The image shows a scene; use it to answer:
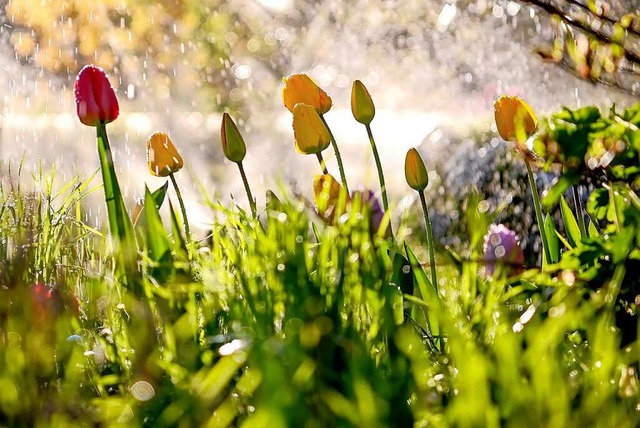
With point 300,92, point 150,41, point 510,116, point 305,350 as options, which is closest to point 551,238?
point 510,116

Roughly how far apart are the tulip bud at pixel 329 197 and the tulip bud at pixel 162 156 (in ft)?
1.18

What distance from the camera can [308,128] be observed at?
1.29m

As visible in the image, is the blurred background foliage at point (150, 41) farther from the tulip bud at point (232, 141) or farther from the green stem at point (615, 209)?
the green stem at point (615, 209)

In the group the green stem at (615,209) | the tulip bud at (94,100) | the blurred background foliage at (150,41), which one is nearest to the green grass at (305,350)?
the green stem at (615,209)

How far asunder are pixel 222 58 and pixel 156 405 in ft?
30.6

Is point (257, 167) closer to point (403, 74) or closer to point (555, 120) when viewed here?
point (403, 74)

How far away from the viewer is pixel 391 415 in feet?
2.28

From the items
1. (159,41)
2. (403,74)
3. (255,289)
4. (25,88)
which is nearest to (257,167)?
(403,74)

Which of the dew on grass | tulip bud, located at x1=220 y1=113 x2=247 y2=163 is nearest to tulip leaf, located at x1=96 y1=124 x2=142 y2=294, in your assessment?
tulip bud, located at x1=220 y1=113 x2=247 y2=163

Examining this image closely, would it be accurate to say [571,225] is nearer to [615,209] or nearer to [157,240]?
[615,209]

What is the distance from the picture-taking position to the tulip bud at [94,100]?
1277 millimetres

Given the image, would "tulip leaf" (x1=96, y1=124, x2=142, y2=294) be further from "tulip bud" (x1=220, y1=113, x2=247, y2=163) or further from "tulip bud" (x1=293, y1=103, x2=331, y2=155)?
"tulip bud" (x1=293, y1=103, x2=331, y2=155)

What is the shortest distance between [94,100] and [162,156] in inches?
6.6

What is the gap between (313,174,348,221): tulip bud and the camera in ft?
3.58
